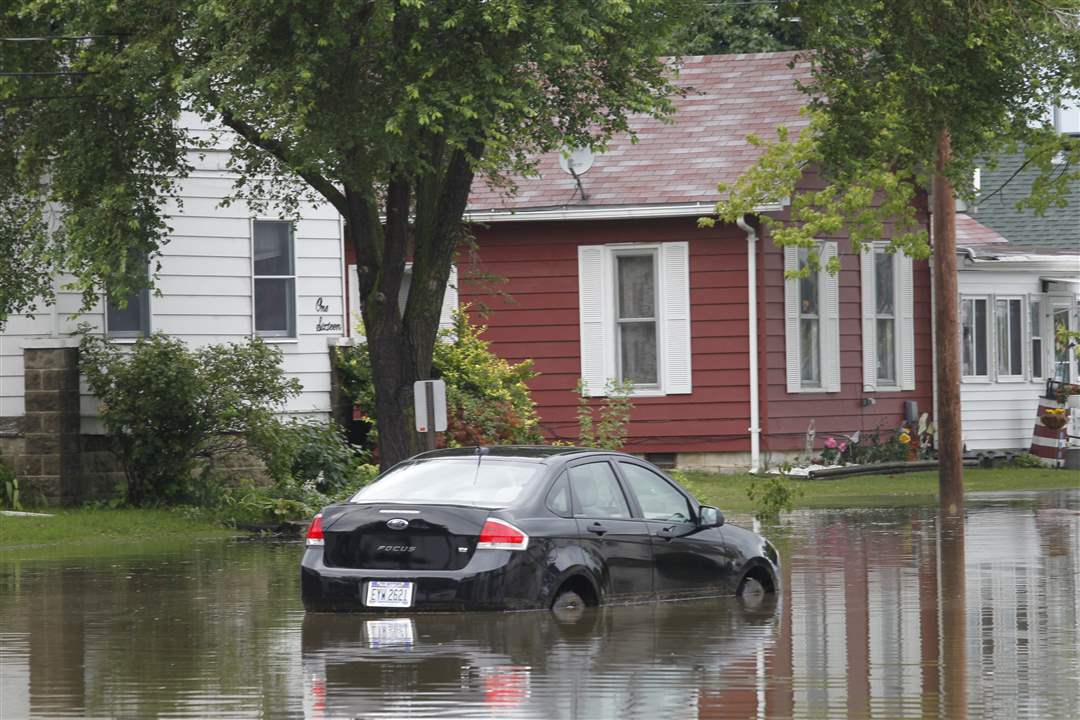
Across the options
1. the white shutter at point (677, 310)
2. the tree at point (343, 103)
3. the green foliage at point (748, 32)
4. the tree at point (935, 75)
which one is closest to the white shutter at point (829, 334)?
the white shutter at point (677, 310)

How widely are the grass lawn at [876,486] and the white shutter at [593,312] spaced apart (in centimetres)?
236

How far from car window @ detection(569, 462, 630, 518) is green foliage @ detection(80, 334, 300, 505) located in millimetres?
11749

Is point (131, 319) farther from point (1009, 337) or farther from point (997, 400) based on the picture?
point (1009, 337)

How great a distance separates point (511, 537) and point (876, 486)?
761 inches

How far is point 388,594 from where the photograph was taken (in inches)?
545

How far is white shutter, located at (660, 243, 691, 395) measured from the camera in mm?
32344

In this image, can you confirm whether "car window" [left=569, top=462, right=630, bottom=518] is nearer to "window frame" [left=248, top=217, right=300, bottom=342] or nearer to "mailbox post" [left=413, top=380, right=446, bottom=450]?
"mailbox post" [left=413, top=380, right=446, bottom=450]

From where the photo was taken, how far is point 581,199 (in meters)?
32.5

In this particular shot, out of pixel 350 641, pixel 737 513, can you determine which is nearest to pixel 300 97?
pixel 350 641

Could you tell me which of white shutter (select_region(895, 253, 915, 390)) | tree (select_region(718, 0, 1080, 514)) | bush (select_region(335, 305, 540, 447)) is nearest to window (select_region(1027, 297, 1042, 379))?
white shutter (select_region(895, 253, 915, 390))

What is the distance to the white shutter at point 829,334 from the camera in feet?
110

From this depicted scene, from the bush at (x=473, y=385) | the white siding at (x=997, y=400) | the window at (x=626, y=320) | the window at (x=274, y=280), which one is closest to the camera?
the bush at (x=473, y=385)

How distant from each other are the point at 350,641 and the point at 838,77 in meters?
11.7

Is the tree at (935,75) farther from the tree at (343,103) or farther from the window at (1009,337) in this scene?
the window at (1009,337)
